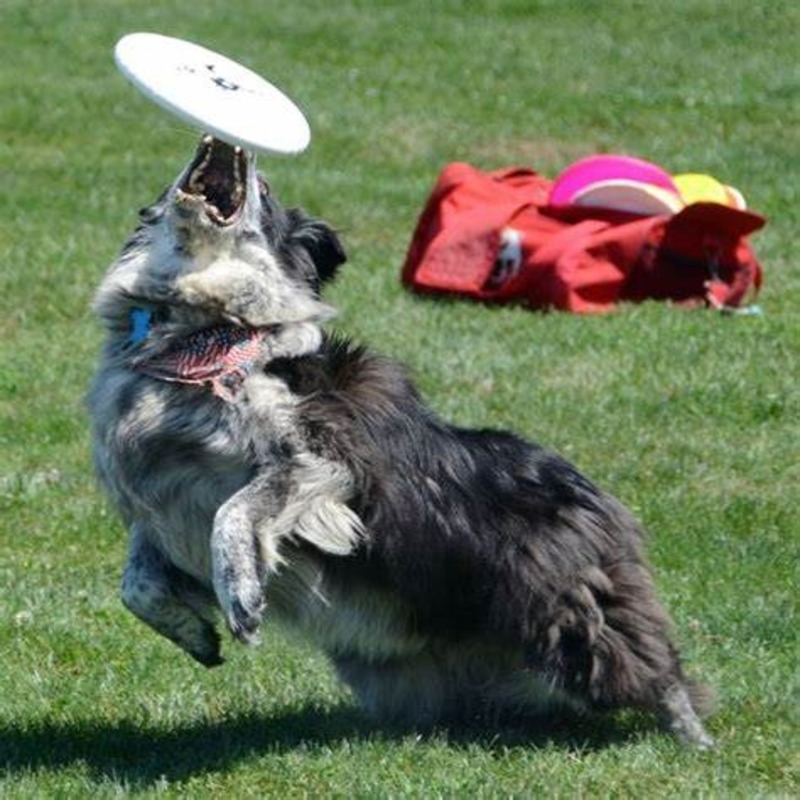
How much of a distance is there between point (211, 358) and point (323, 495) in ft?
1.64

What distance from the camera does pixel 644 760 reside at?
5.48m

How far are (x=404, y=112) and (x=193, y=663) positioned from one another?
11.5m

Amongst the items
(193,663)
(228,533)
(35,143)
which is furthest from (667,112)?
(228,533)

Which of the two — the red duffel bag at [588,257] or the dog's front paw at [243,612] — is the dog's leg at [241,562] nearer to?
the dog's front paw at [243,612]

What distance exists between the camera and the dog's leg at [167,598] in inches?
220

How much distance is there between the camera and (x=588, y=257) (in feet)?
37.4

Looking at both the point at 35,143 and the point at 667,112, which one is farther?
the point at 667,112

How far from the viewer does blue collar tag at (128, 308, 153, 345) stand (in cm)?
552

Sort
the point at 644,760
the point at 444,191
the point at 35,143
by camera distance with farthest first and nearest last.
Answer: the point at 35,143, the point at 444,191, the point at 644,760

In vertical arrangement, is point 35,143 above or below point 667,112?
below

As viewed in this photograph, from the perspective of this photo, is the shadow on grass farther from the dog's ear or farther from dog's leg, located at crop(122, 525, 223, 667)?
the dog's ear

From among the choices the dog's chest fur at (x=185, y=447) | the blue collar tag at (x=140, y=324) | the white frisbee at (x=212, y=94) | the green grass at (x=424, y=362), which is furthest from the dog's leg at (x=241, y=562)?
the white frisbee at (x=212, y=94)

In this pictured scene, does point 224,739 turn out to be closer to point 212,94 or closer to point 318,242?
point 318,242

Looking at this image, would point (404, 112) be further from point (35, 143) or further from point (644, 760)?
point (644, 760)
